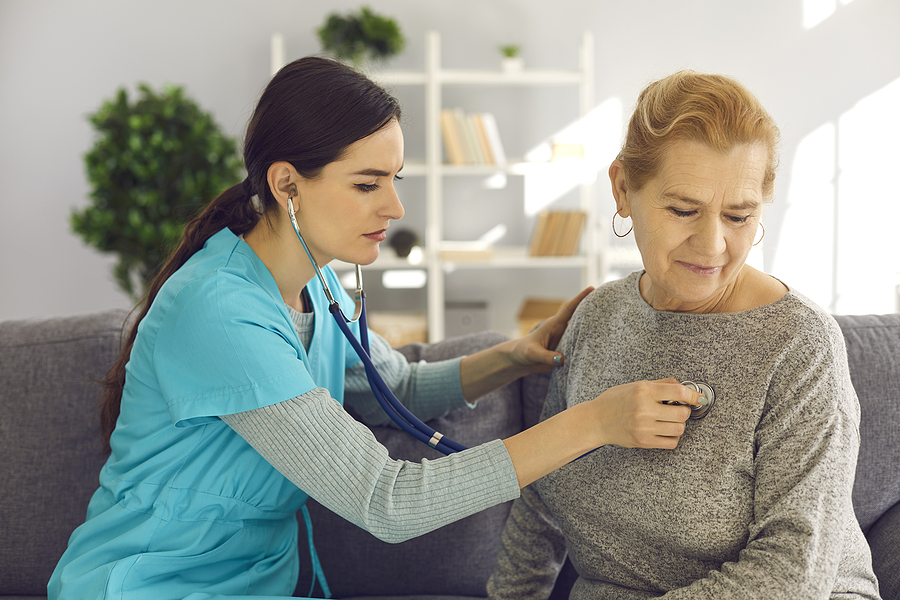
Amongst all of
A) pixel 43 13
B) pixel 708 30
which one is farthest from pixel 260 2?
pixel 708 30

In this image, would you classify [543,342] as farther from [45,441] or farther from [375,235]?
[45,441]

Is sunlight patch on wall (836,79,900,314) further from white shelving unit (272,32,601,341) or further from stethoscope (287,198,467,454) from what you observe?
stethoscope (287,198,467,454)

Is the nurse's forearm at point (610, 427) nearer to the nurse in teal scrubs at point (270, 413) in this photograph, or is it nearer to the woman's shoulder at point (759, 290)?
the nurse in teal scrubs at point (270, 413)

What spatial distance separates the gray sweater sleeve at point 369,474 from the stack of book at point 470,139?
9.12 ft

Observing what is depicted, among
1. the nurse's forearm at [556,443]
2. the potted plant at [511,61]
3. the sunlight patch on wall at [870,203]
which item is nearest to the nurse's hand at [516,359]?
the nurse's forearm at [556,443]

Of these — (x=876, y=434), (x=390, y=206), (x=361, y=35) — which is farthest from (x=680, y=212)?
(x=361, y=35)

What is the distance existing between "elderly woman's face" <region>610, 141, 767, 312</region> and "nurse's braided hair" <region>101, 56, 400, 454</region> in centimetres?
46

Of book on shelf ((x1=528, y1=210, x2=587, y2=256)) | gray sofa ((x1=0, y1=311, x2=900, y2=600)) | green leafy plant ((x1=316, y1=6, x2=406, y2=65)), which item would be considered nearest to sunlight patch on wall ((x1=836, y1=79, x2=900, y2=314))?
book on shelf ((x1=528, y1=210, x2=587, y2=256))

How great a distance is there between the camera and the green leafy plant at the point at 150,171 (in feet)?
10.7

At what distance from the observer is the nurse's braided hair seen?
3.61 feet

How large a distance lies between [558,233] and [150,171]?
204cm

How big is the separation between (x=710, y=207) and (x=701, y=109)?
0.13 metres

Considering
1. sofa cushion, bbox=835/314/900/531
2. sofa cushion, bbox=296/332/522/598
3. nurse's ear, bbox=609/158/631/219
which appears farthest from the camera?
sofa cushion, bbox=296/332/522/598

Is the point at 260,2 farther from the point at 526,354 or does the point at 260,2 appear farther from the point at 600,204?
the point at 526,354
